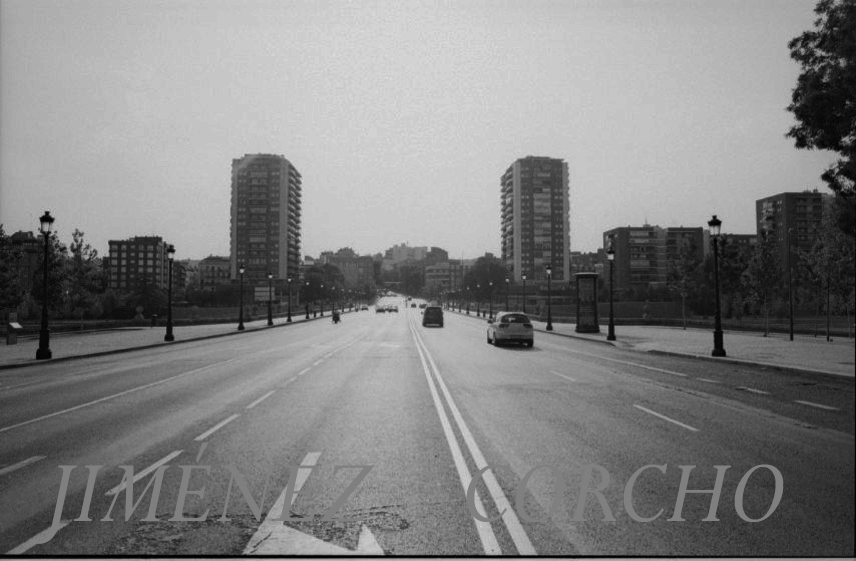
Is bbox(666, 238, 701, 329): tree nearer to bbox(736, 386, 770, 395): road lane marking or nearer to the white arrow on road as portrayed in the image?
bbox(736, 386, 770, 395): road lane marking

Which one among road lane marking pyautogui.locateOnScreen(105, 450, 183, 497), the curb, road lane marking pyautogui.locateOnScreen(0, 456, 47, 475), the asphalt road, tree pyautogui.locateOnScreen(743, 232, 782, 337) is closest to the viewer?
the asphalt road

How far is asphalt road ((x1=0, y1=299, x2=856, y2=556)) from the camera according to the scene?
→ 3.08 m

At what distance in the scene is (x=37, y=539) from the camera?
12.6ft

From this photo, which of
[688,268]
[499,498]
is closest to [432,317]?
[688,268]

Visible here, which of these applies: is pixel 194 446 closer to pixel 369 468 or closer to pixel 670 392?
pixel 369 468

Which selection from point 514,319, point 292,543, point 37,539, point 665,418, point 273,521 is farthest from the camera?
point 514,319

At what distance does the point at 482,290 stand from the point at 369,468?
472 ft

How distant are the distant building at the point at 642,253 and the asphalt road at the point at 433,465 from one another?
173 m

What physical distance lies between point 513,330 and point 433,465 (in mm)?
23125

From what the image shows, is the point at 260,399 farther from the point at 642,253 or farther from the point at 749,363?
the point at 642,253

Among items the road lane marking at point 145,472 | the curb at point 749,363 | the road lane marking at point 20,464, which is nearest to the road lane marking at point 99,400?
the road lane marking at point 20,464

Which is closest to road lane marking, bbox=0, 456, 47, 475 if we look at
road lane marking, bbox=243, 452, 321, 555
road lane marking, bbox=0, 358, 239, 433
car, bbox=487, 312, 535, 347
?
road lane marking, bbox=0, 358, 239, 433

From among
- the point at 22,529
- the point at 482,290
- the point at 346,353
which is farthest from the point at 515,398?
the point at 482,290

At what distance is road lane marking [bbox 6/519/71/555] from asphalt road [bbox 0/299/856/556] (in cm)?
2
